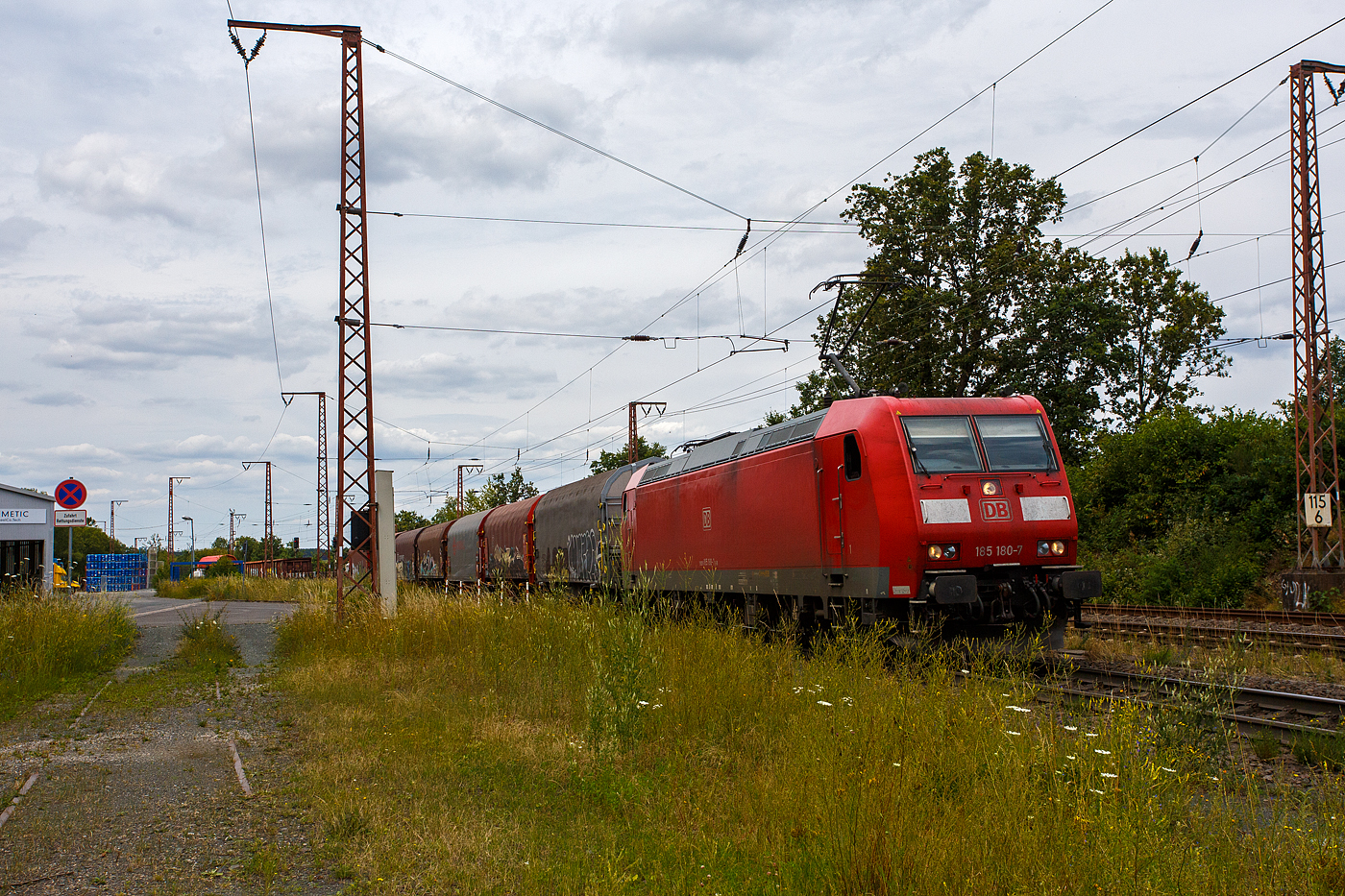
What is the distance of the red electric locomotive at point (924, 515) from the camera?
1130cm

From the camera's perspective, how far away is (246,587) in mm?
42562

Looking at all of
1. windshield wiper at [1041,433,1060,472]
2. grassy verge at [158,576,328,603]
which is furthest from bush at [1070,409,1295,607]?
grassy verge at [158,576,328,603]

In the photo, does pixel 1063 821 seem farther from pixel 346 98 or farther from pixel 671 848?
pixel 346 98

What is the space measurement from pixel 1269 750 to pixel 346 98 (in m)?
16.0

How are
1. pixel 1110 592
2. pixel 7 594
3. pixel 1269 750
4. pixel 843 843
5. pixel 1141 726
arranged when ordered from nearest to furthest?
pixel 843 843 < pixel 1141 726 < pixel 1269 750 < pixel 7 594 < pixel 1110 592

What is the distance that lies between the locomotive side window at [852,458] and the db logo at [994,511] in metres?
1.45

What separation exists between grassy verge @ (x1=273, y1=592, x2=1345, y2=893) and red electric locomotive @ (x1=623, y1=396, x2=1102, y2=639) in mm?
1661

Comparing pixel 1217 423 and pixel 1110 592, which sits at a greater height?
pixel 1217 423

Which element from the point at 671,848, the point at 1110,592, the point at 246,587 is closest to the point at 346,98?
the point at 671,848

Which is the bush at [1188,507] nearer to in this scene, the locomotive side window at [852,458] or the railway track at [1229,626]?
the railway track at [1229,626]

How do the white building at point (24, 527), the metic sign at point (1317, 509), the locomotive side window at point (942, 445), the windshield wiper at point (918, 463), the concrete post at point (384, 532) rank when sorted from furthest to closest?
1. the white building at point (24, 527)
2. the metic sign at point (1317, 509)
3. the concrete post at point (384, 532)
4. the locomotive side window at point (942, 445)
5. the windshield wiper at point (918, 463)

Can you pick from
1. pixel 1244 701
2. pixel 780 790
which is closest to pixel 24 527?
pixel 780 790

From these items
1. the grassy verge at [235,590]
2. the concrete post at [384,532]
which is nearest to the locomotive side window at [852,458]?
the concrete post at [384,532]

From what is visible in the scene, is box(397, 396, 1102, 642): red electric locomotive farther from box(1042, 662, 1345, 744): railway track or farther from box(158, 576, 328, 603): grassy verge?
box(158, 576, 328, 603): grassy verge
